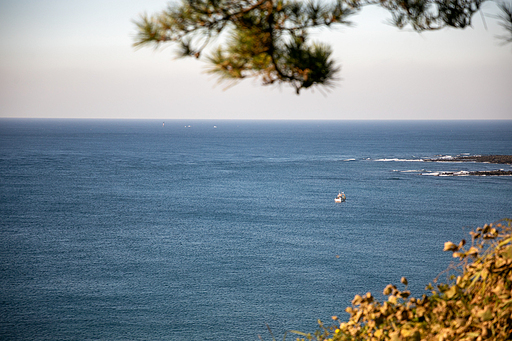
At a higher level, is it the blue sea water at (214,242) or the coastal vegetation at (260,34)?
the coastal vegetation at (260,34)

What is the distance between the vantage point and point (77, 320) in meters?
42.2

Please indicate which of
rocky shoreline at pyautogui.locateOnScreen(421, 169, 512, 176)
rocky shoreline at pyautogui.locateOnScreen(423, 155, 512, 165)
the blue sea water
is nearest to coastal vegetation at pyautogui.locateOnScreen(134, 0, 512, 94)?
the blue sea water

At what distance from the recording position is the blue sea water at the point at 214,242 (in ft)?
142

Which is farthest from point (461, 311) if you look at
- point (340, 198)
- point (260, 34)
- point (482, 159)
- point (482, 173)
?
point (482, 159)

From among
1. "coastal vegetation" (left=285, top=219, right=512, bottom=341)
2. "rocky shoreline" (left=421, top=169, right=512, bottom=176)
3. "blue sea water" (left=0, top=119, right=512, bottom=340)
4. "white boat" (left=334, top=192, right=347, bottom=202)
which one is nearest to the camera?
"coastal vegetation" (left=285, top=219, right=512, bottom=341)

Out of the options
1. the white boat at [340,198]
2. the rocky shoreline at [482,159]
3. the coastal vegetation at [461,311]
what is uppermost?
the coastal vegetation at [461,311]

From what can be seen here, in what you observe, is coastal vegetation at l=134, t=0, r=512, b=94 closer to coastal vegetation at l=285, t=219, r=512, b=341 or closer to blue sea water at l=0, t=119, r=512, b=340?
coastal vegetation at l=285, t=219, r=512, b=341

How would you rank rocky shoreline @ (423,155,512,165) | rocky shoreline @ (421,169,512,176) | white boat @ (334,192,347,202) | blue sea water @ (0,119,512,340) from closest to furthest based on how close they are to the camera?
blue sea water @ (0,119,512,340)
white boat @ (334,192,347,202)
rocky shoreline @ (421,169,512,176)
rocky shoreline @ (423,155,512,165)

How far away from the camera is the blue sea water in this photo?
43.3 m

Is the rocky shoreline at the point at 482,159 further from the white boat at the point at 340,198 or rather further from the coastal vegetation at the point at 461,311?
the coastal vegetation at the point at 461,311

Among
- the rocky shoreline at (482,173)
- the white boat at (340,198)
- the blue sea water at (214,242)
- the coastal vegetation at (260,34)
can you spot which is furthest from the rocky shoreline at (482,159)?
the coastal vegetation at (260,34)

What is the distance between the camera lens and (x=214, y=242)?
195ft

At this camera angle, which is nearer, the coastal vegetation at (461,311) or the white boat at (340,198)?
the coastal vegetation at (461,311)

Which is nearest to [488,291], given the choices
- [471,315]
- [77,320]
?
[471,315]
